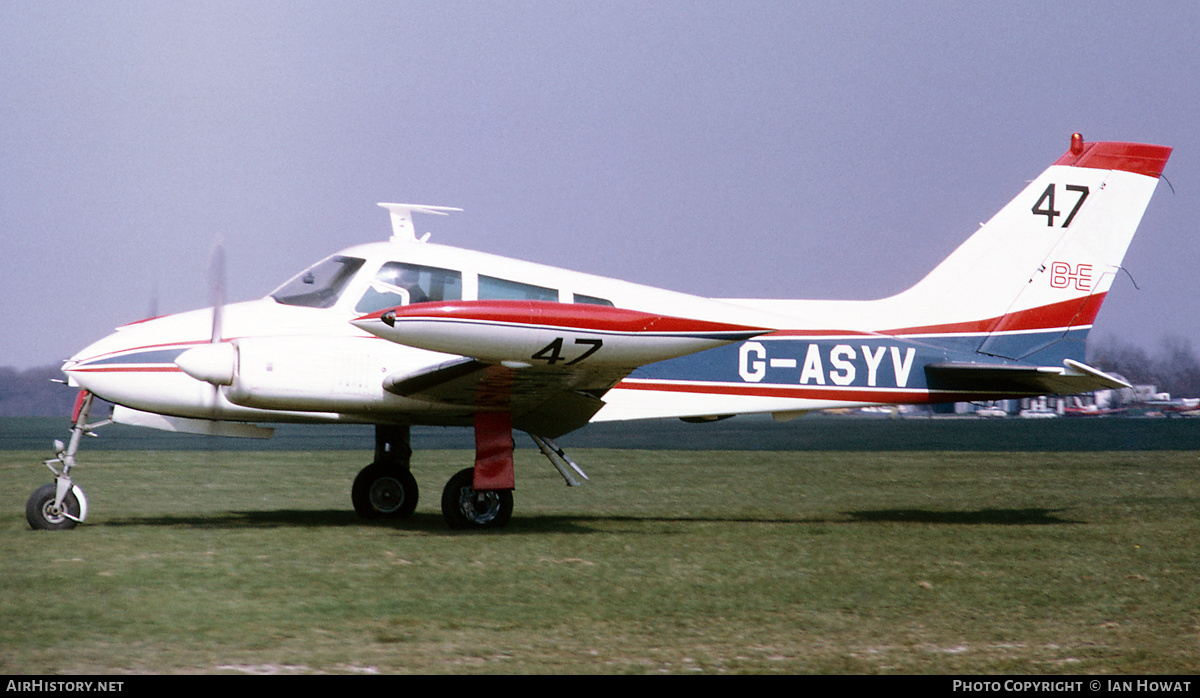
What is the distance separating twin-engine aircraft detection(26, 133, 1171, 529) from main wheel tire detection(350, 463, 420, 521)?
0.8 inches

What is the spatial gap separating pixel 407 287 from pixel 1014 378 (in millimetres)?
6359

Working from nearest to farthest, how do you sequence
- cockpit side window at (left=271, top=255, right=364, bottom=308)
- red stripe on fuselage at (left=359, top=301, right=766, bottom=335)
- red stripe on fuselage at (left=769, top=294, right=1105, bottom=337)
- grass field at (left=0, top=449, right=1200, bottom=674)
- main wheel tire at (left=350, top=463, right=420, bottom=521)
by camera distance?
1. grass field at (left=0, top=449, right=1200, bottom=674)
2. red stripe on fuselage at (left=359, top=301, right=766, bottom=335)
3. cockpit side window at (left=271, top=255, right=364, bottom=308)
4. main wheel tire at (left=350, top=463, right=420, bottom=521)
5. red stripe on fuselage at (left=769, top=294, right=1105, bottom=337)

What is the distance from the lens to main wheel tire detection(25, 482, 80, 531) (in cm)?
887

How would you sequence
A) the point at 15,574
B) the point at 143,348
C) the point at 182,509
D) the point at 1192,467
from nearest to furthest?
1. the point at 15,574
2. the point at 143,348
3. the point at 182,509
4. the point at 1192,467

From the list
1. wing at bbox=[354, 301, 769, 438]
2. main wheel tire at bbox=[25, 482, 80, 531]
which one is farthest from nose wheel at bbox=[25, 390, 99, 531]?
wing at bbox=[354, 301, 769, 438]

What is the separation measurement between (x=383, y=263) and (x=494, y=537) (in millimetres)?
2688

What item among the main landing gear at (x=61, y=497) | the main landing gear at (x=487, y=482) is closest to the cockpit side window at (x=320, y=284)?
the main landing gear at (x=487, y=482)

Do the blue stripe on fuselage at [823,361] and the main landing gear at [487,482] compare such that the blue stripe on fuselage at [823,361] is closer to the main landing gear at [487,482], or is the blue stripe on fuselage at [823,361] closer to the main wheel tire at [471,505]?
the main landing gear at [487,482]

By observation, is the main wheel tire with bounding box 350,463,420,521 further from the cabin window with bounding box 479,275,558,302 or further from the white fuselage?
the cabin window with bounding box 479,275,558,302

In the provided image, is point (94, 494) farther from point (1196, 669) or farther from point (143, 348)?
A: point (1196, 669)

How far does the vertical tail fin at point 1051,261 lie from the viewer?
11.5 m

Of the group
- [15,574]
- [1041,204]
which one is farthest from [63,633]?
[1041,204]
